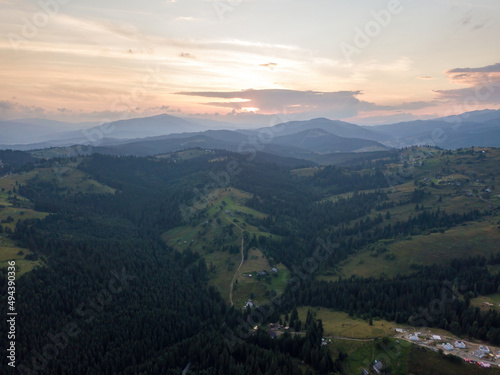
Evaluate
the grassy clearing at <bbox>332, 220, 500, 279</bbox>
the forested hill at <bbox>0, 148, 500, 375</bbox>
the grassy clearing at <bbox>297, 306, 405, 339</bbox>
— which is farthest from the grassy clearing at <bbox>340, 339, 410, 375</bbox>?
the grassy clearing at <bbox>332, 220, 500, 279</bbox>

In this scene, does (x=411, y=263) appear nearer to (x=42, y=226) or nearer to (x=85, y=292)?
(x=85, y=292)

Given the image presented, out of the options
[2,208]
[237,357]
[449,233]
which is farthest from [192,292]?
[449,233]

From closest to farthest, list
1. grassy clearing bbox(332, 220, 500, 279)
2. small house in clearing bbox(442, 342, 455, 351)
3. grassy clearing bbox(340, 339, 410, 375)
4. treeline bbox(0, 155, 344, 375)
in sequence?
grassy clearing bbox(340, 339, 410, 375) < small house in clearing bbox(442, 342, 455, 351) < treeline bbox(0, 155, 344, 375) < grassy clearing bbox(332, 220, 500, 279)

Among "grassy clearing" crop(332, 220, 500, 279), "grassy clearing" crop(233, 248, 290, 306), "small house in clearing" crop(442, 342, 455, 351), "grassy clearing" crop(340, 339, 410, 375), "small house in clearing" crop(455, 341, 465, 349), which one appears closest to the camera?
"grassy clearing" crop(340, 339, 410, 375)

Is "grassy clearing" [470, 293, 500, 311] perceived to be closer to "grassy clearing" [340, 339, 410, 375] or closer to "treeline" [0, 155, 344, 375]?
"grassy clearing" [340, 339, 410, 375]

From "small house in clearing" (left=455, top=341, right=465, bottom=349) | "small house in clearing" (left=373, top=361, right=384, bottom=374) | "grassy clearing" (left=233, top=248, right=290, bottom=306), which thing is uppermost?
"small house in clearing" (left=455, top=341, right=465, bottom=349)

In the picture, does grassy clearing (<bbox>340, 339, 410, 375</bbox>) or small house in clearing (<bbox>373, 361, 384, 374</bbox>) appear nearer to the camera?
small house in clearing (<bbox>373, 361, 384, 374</bbox>)

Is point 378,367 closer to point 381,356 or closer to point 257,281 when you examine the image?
point 381,356

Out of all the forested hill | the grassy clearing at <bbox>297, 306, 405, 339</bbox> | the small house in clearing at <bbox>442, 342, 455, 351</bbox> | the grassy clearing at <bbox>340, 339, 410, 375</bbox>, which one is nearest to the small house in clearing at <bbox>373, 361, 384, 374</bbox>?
the grassy clearing at <bbox>340, 339, 410, 375</bbox>

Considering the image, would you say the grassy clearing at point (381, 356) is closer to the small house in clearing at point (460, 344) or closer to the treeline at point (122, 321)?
the treeline at point (122, 321)

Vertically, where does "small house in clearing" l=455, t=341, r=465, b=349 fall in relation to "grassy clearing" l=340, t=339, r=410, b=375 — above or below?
above

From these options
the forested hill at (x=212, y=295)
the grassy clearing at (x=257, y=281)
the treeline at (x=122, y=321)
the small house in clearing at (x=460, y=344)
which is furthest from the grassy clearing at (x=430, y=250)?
the treeline at (x=122, y=321)

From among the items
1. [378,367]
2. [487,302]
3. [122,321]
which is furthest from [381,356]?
[122,321]
